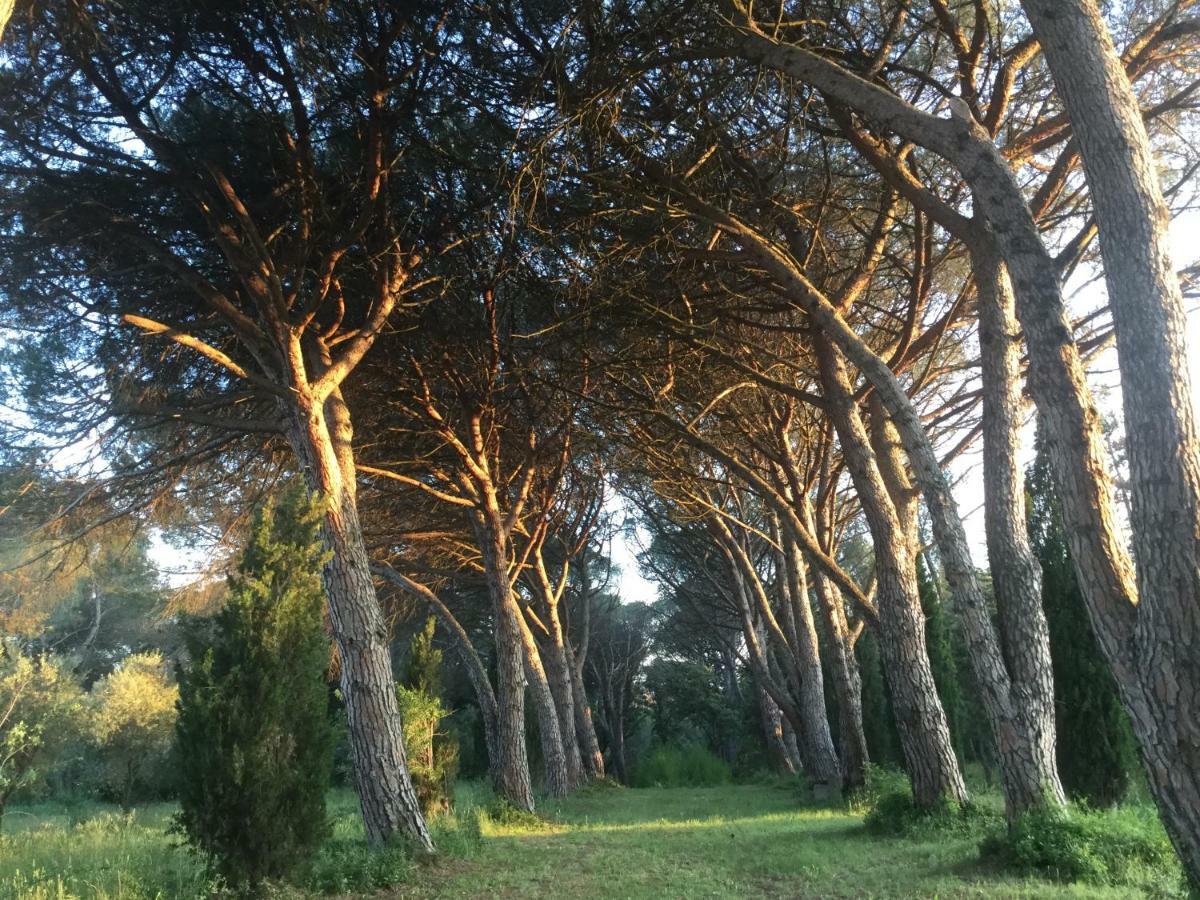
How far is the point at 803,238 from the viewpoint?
30.6 ft

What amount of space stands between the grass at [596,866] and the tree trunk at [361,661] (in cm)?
→ 42

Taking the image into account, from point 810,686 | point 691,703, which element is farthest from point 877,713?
point 691,703

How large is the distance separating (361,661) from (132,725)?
45.2 feet

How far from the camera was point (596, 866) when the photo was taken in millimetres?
7586

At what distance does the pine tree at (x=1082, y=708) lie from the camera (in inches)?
361

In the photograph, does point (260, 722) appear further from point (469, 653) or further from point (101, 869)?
point (469, 653)

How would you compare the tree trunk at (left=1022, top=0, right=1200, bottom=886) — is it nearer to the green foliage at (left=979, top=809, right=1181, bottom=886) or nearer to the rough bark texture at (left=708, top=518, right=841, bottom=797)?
the green foliage at (left=979, top=809, right=1181, bottom=886)

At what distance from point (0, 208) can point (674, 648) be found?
33.4 meters

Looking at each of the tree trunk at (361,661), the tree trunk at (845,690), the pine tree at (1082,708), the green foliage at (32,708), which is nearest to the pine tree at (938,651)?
the tree trunk at (845,690)

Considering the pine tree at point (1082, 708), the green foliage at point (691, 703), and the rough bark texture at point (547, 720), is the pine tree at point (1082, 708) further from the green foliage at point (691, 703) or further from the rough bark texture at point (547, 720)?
the green foliage at point (691, 703)

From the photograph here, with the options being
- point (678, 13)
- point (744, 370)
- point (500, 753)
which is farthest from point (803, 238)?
point (500, 753)

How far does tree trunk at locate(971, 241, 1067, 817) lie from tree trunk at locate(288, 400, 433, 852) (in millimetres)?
5043

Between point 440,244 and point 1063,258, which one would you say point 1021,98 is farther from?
point 440,244

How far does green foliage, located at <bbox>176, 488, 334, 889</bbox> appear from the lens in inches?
223
